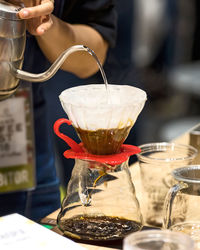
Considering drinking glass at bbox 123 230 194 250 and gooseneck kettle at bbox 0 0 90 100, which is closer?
drinking glass at bbox 123 230 194 250

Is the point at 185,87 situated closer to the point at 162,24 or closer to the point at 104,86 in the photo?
the point at 162,24

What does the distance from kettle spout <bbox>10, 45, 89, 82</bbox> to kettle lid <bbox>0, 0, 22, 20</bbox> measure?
4.1 inches

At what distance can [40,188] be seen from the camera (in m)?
1.56

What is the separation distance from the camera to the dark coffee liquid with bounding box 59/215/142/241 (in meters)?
0.89

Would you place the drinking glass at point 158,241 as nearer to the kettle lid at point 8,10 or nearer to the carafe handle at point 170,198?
the carafe handle at point 170,198

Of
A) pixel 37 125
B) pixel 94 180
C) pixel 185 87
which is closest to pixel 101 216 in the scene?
pixel 94 180

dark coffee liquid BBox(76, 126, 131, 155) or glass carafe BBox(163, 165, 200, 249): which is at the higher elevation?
dark coffee liquid BBox(76, 126, 131, 155)

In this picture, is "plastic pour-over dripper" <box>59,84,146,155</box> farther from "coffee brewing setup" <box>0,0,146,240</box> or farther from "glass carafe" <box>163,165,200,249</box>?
"glass carafe" <box>163,165,200,249</box>

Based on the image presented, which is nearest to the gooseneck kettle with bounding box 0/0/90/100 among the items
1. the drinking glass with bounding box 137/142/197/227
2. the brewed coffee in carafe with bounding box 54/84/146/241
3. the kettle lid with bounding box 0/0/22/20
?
the kettle lid with bounding box 0/0/22/20

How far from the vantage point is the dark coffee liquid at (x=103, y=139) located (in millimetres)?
871

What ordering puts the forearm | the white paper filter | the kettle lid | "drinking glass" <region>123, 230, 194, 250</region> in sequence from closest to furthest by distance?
"drinking glass" <region>123, 230, 194, 250</region> < the white paper filter < the kettle lid < the forearm

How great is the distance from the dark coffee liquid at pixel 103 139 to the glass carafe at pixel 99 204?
0.08ft

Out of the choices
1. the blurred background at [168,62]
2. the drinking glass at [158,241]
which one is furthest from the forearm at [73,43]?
the blurred background at [168,62]

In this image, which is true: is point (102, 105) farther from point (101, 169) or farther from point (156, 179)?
point (156, 179)
